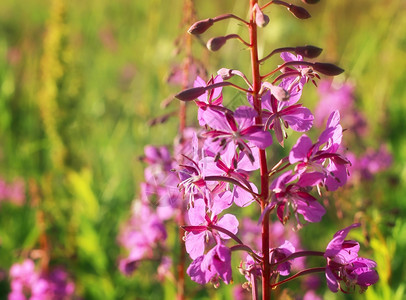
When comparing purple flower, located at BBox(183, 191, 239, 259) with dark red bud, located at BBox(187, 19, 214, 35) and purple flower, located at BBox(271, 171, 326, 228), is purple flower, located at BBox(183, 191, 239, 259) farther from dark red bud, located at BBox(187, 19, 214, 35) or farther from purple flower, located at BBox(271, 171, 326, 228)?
dark red bud, located at BBox(187, 19, 214, 35)

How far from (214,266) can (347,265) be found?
358 millimetres

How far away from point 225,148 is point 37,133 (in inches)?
170

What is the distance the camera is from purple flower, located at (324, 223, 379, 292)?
1352mm

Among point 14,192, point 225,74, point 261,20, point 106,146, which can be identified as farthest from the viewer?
point 14,192

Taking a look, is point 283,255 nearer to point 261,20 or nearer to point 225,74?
point 225,74

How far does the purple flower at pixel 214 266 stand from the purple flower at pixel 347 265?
263mm

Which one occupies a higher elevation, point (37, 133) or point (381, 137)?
point (37, 133)

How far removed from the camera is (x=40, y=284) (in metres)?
2.95

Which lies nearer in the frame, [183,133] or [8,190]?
[183,133]

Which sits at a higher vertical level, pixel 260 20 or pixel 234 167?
pixel 260 20

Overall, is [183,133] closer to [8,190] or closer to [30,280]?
[30,280]

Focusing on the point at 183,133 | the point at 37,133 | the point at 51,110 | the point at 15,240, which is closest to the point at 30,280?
the point at 15,240

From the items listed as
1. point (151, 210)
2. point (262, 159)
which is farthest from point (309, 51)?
point (151, 210)

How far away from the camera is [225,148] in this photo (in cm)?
130
